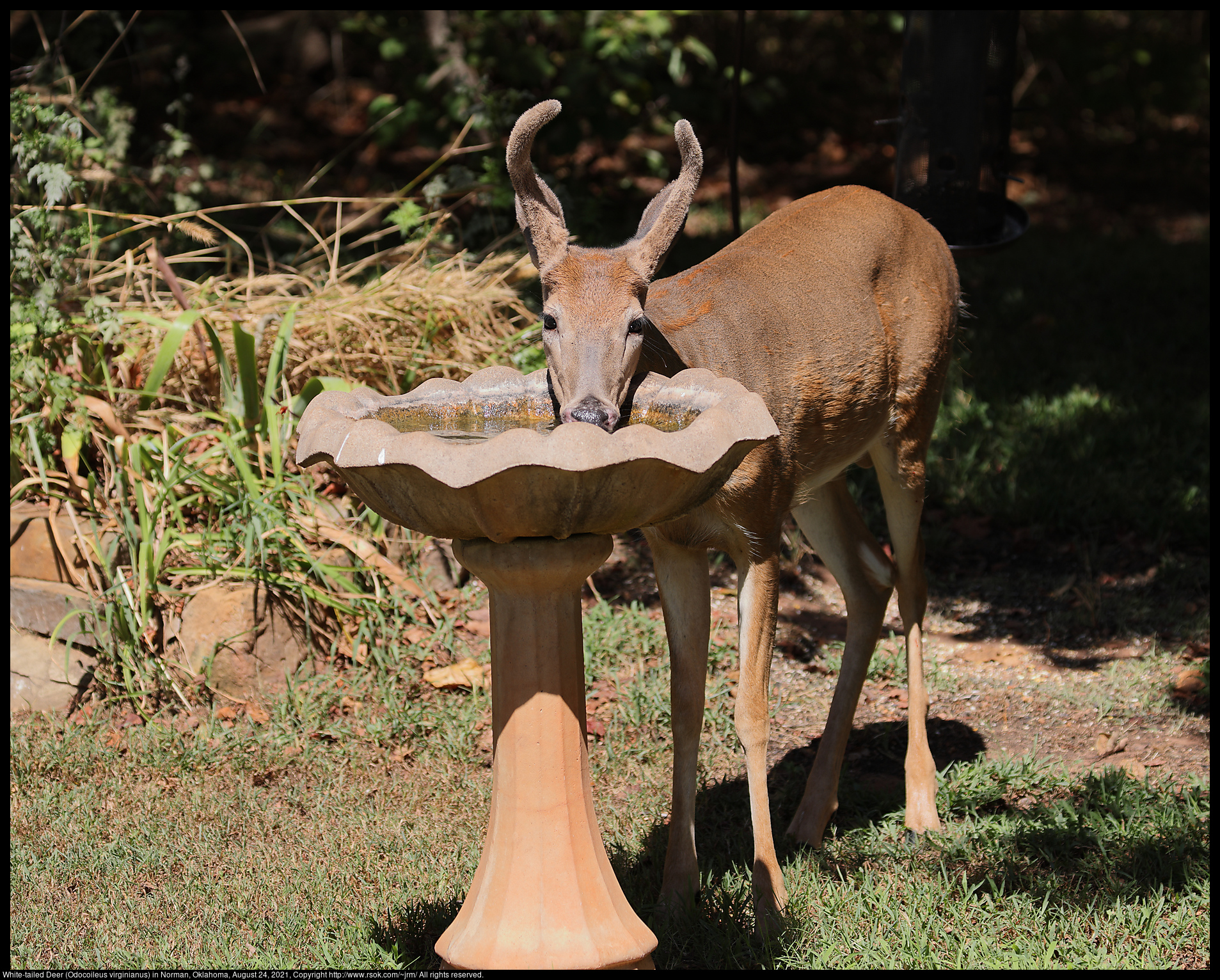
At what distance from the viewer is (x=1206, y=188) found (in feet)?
42.9

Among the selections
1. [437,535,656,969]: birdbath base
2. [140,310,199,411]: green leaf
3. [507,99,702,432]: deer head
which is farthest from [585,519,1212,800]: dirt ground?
[140,310,199,411]: green leaf

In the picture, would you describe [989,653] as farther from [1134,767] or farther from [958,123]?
[958,123]

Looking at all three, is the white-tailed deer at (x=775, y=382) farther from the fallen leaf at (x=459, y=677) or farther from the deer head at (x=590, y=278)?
the fallen leaf at (x=459, y=677)

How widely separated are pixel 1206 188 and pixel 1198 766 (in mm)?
10254

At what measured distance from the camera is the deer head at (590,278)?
3.41m

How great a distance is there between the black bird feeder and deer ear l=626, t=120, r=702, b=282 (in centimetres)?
250

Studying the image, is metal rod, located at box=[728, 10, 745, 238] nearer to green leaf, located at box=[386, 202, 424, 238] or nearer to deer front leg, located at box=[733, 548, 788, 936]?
green leaf, located at box=[386, 202, 424, 238]

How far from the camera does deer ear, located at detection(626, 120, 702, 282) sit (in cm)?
359

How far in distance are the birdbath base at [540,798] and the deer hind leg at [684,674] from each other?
0.73 m

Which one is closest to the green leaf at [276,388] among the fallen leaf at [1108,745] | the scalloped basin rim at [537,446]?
the scalloped basin rim at [537,446]

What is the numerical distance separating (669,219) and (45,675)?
3407 millimetres

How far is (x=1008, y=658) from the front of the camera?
5.83 metres

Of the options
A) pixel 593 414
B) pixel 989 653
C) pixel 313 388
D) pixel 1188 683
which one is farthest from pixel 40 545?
pixel 1188 683

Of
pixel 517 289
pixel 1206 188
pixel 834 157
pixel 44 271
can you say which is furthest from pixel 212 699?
pixel 1206 188
